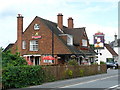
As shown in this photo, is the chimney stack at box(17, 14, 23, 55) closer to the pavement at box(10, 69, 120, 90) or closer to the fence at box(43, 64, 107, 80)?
the fence at box(43, 64, 107, 80)

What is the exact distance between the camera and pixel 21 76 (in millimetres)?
18453

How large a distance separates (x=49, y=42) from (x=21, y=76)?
2592cm

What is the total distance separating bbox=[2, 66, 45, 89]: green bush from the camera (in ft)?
56.7

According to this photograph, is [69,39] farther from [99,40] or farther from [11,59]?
[11,59]

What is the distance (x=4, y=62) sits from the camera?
2016 cm

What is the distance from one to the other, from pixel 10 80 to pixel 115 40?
6717cm

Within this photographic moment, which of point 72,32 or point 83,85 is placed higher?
point 72,32

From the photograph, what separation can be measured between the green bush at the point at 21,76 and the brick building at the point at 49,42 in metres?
21.5

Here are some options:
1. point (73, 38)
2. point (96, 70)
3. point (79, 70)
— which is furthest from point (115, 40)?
point (79, 70)

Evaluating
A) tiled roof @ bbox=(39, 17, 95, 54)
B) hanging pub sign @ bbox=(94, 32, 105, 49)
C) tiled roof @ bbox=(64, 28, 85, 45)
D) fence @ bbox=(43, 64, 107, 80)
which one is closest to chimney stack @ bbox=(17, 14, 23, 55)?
tiled roof @ bbox=(39, 17, 95, 54)

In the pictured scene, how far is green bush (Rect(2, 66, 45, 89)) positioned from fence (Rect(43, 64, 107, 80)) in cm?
168

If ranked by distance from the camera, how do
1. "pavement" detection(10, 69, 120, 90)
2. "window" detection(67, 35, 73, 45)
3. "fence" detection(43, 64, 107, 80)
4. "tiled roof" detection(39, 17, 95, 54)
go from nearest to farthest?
"pavement" detection(10, 69, 120, 90) < "fence" detection(43, 64, 107, 80) < "tiled roof" detection(39, 17, 95, 54) < "window" detection(67, 35, 73, 45)

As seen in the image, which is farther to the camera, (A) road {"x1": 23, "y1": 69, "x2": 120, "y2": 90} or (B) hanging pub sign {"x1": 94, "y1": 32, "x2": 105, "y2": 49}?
(B) hanging pub sign {"x1": 94, "y1": 32, "x2": 105, "y2": 49}

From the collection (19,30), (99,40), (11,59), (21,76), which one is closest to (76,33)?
(99,40)
